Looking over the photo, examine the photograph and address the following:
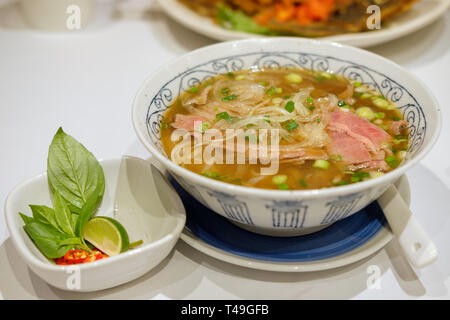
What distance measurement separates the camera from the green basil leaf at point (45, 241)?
1656mm

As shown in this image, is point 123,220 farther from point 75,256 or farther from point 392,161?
point 392,161

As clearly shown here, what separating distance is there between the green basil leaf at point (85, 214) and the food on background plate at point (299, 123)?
34 cm

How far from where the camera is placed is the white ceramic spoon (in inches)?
61.7

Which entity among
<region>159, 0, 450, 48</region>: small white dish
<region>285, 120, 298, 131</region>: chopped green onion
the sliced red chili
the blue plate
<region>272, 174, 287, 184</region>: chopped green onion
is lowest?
the sliced red chili

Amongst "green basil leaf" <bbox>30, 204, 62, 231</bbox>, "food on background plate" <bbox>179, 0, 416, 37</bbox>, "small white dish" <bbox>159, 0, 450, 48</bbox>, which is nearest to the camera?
"green basil leaf" <bbox>30, 204, 62, 231</bbox>

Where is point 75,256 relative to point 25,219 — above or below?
below

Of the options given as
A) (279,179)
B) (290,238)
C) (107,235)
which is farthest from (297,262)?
(107,235)

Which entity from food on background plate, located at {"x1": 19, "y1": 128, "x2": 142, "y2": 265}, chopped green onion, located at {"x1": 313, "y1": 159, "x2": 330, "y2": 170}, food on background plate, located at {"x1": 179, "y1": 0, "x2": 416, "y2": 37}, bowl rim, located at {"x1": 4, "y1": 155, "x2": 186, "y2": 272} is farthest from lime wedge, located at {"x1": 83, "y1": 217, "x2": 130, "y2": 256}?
food on background plate, located at {"x1": 179, "y1": 0, "x2": 416, "y2": 37}

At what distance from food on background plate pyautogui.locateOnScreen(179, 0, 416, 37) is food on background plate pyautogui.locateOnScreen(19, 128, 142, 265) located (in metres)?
1.73

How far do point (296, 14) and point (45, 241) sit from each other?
2.43 m

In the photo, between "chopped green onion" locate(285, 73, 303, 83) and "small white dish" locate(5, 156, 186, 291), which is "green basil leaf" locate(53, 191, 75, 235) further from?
"chopped green onion" locate(285, 73, 303, 83)

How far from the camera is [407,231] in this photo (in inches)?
65.5

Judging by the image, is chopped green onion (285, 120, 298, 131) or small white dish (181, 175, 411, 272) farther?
chopped green onion (285, 120, 298, 131)

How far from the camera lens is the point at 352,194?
153cm
